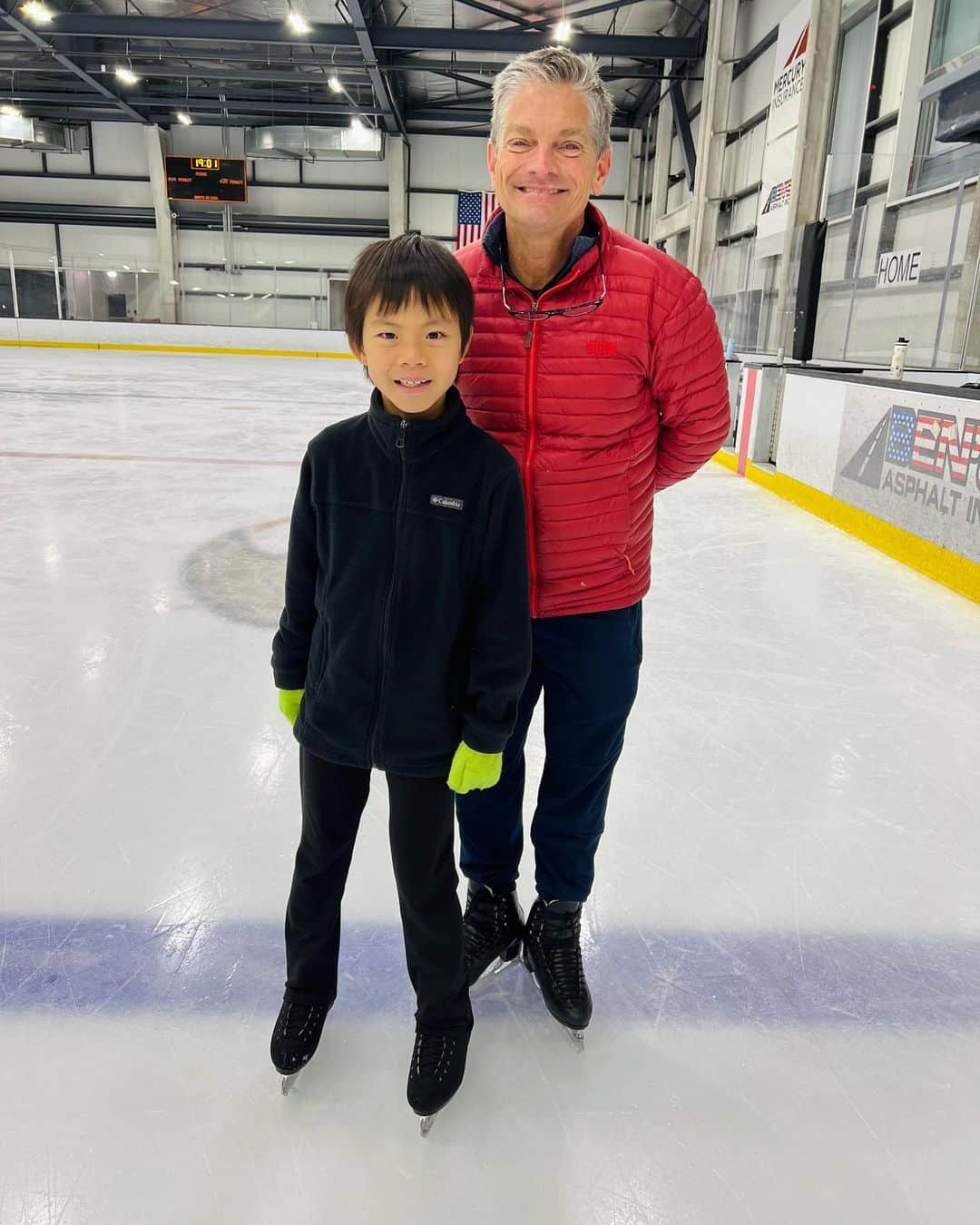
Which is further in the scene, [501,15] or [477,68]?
[477,68]

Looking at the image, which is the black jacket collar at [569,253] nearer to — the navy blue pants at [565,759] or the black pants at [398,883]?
the navy blue pants at [565,759]

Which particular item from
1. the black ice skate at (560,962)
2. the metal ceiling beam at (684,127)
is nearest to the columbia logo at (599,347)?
the black ice skate at (560,962)

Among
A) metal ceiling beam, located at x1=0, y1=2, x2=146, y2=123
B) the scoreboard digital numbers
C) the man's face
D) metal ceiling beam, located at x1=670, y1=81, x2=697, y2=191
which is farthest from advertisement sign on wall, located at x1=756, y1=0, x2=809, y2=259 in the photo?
the scoreboard digital numbers

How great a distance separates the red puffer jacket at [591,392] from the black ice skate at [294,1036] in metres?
0.66

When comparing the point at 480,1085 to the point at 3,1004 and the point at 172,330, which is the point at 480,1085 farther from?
the point at 172,330

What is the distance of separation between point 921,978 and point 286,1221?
42.5 inches

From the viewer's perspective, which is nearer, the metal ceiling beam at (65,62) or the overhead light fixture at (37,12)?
the overhead light fixture at (37,12)

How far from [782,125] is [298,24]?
729cm

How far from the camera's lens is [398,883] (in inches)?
46.3

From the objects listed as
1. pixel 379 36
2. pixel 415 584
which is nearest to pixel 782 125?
pixel 379 36

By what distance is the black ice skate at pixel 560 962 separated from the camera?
4.38 ft

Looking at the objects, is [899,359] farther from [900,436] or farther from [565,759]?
[565,759]

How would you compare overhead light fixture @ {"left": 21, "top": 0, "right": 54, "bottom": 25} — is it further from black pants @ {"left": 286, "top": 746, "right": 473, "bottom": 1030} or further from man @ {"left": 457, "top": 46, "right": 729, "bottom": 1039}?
black pants @ {"left": 286, "top": 746, "right": 473, "bottom": 1030}

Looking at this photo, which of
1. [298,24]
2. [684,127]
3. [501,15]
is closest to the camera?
[298,24]
